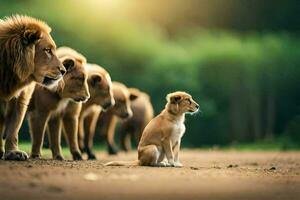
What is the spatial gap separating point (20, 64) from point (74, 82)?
1.63m

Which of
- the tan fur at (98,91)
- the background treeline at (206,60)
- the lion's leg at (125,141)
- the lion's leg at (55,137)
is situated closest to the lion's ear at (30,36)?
the lion's leg at (55,137)

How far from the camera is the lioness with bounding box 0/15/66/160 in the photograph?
8.83m

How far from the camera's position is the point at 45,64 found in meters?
8.98

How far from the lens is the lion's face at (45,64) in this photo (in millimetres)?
8961

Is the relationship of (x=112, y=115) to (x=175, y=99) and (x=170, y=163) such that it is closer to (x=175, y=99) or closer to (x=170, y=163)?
(x=175, y=99)

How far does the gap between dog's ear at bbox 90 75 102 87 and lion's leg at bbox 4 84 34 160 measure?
2.36m

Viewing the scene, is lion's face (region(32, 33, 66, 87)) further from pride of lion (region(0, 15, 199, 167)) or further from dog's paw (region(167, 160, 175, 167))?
dog's paw (region(167, 160, 175, 167))

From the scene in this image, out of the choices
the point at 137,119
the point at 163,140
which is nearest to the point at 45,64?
the point at 163,140

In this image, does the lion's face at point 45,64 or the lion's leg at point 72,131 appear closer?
the lion's face at point 45,64

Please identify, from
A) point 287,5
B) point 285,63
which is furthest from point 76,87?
point 287,5

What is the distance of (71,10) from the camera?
71.1ft

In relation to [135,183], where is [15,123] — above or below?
above

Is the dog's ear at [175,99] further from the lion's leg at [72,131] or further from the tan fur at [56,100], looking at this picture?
the lion's leg at [72,131]

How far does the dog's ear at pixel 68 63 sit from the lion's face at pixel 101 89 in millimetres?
Answer: 1261
